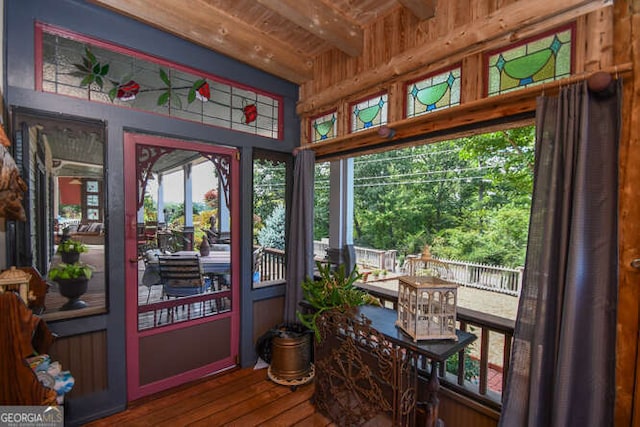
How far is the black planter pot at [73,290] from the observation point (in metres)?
1.95

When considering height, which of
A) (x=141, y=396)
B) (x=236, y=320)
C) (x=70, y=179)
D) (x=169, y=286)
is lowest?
(x=141, y=396)

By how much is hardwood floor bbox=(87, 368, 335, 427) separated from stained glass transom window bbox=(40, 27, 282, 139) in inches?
89.5

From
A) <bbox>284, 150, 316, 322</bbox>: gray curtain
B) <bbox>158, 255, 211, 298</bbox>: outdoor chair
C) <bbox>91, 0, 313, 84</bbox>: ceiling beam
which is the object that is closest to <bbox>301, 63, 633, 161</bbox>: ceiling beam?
<bbox>284, 150, 316, 322</bbox>: gray curtain

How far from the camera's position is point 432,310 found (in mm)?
1572

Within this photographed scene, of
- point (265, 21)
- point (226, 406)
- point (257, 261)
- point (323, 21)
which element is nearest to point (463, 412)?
point (226, 406)

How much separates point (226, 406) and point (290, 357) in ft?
1.93

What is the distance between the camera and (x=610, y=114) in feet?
4.09

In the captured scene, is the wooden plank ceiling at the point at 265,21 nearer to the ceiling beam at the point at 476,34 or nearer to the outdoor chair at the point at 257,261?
the ceiling beam at the point at 476,34

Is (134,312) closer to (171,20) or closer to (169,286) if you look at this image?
(169,286)

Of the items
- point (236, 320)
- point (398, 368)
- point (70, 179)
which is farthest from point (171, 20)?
point (398, 368)

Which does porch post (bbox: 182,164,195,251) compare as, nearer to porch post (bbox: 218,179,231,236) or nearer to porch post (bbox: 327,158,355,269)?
porch post (bbox: 218,179,231,236)

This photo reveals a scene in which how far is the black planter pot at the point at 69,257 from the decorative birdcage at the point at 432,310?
2279 mm

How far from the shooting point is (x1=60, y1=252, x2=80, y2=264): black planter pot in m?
1.97

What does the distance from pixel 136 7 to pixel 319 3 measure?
4.12ft
